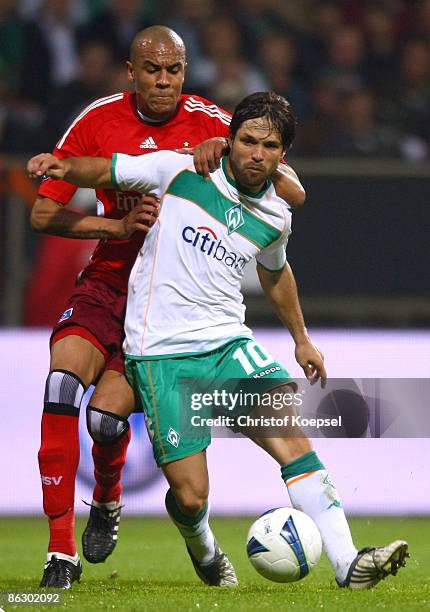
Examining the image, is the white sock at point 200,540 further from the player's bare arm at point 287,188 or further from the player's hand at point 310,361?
the player's bare arm at point 287,188

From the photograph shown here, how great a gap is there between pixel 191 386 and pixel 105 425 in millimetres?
466

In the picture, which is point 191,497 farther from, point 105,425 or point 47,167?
point 47,167

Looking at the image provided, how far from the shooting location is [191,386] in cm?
538

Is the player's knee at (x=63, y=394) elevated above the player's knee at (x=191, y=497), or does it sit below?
above

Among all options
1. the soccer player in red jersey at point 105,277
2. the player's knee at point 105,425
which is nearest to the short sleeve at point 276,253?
the soccer player in red jersey at point 105,277

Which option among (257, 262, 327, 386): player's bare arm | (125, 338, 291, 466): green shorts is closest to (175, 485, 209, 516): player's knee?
(125, 338, 291, 466): green shorts

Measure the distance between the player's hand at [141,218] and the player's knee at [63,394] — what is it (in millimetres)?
629

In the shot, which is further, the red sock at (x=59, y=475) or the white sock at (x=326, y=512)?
the red sock at (x=59, y=475)

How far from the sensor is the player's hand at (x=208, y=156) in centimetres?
527

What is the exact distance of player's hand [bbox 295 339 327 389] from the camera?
220 inches

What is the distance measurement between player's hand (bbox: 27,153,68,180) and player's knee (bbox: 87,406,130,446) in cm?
103

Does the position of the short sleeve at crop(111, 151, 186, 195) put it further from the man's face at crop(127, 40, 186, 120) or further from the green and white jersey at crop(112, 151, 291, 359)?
the man's face at crop(127, 40, 186, 120)

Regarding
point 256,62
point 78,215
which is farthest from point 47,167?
point 256,62

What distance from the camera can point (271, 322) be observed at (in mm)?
9312
